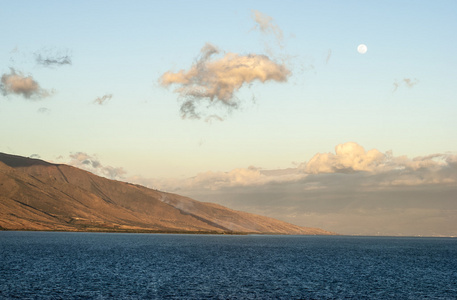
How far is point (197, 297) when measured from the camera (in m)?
70.1

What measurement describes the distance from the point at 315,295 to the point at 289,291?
15.9 feet

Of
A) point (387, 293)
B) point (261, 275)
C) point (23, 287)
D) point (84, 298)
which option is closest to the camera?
point (84, 298)

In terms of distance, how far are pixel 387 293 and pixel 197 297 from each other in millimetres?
32212

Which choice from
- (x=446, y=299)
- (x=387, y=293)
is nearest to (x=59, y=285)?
(x=387, y=293)

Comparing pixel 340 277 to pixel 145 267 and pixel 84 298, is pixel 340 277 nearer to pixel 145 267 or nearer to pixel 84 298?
pixel 145 267

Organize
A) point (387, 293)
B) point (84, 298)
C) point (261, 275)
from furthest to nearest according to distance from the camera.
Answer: point (261, 275) < point (387, 293) < point (84, 298)

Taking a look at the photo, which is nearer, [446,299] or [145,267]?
[446,299]

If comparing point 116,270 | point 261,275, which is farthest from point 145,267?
point 261,275

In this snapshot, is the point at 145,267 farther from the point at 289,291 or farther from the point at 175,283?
the point at 289,291

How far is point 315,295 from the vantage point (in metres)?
75.0

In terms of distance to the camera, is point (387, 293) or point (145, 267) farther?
point (145, 267)

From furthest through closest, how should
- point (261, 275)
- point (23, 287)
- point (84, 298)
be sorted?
1. point (261, 275)
2. point (23, 287)
3. point (84, 298)

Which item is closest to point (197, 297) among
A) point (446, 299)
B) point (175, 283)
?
point (175, 283)

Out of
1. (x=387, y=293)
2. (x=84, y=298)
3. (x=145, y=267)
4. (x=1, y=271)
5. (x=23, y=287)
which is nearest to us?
(x=84, y=298)
